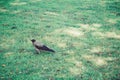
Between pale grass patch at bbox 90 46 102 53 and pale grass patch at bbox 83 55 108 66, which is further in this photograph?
pale grass patch at bbox 90 46 102 53

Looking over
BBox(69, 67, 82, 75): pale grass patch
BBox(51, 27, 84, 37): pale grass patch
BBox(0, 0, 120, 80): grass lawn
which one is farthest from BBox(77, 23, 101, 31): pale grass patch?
BBox(69, 67, 82, 75): pale grass patch

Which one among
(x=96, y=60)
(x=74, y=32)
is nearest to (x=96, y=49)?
(x=96, y=60)

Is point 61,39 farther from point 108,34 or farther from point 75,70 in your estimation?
point 75,70

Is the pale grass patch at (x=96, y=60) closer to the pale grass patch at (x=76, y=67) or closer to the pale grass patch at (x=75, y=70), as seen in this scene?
the pale grass patch at (x=76, y=67)

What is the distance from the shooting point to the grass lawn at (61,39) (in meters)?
5.05

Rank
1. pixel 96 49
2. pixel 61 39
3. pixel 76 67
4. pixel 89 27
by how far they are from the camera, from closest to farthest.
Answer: pixel 76 67 → pixel 96 49 → pixel 61 39 → pixel 89 27

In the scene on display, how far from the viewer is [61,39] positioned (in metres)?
6.80

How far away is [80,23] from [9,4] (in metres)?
4.43

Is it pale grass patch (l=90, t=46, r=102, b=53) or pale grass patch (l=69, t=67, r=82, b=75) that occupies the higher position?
pale grass patch (l=90, t=46, r=102, b=53)

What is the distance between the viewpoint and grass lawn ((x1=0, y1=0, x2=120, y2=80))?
5.05 m

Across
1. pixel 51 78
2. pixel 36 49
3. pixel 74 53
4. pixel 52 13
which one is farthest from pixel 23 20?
pixel 51 78

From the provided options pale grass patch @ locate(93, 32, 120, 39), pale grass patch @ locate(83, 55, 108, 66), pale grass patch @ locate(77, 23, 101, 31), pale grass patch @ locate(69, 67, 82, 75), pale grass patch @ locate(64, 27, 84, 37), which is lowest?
pale grass patch @ locate(69, 67, 82, 75)

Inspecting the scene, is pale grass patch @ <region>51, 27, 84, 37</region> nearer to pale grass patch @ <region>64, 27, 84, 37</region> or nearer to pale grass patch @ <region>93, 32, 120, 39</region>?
pale grass patch @ <region>64, 27, 84, 37</region>

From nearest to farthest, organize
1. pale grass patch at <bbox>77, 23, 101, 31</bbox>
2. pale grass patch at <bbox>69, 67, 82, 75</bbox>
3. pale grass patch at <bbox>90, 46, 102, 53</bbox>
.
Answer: pale grass patch at <bbox>69, 67, 82, 75</bbox>, pale grass patch at <bbox>90, 46, 102, 53</bbox>, pale grass patch at <bbox>77, 23, 101, 31</bbox>
